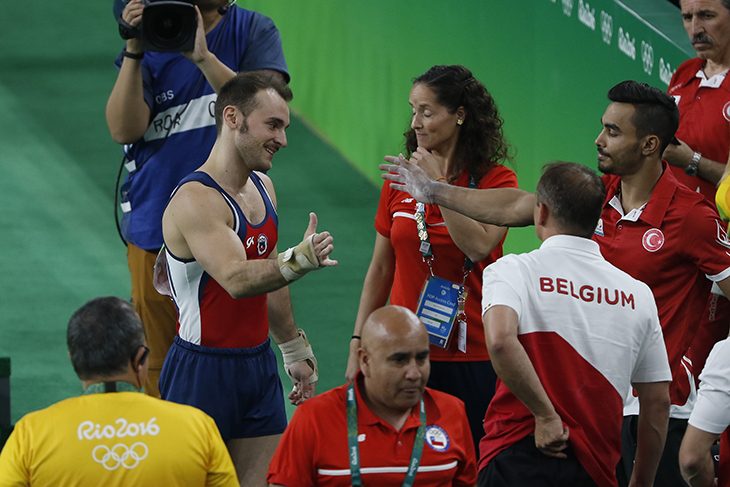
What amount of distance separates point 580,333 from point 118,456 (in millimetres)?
1538

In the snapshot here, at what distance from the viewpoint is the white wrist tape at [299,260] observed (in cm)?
492

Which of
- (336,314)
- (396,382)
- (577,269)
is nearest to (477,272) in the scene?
(577,269)

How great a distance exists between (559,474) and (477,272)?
1.30m

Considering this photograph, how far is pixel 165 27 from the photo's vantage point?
5.70 m

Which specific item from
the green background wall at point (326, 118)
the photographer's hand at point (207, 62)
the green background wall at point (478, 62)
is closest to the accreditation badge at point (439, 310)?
the photographer's hand at point (207, 62)

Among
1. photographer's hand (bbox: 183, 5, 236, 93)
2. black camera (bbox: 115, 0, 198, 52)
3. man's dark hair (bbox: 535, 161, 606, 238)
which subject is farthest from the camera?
photographer's hand (bbox: 183, 5, 236, 93)

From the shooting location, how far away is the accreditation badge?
18.8 feet

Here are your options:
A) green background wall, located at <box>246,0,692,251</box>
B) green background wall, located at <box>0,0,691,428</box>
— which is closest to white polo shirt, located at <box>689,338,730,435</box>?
green background wall, located at <box>0,0,691,428</box>

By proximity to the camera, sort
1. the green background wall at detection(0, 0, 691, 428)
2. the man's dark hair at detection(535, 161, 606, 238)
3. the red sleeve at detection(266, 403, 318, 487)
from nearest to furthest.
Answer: the red sleeve at detection(266, 403, 318, 487) → the man's dark hair at detection(535, 161, 606, 238) → the green background wall at detection(0, 0, 691, 428)

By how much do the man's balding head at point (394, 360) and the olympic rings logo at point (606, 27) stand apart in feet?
18.7

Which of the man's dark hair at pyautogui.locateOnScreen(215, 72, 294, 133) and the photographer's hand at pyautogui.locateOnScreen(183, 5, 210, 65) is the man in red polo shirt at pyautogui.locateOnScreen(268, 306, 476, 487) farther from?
the photographer's hand at pyautogui.locateOnScreen(183, 5, 210, 65)

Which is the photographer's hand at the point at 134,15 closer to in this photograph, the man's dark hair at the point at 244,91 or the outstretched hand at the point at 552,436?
the man's dark hair at the point at 244,91

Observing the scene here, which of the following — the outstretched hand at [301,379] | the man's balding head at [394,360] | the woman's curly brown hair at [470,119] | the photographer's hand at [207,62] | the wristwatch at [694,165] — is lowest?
the outstretched hand at [301,379]

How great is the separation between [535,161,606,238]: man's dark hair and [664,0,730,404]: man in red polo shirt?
4.35ft
